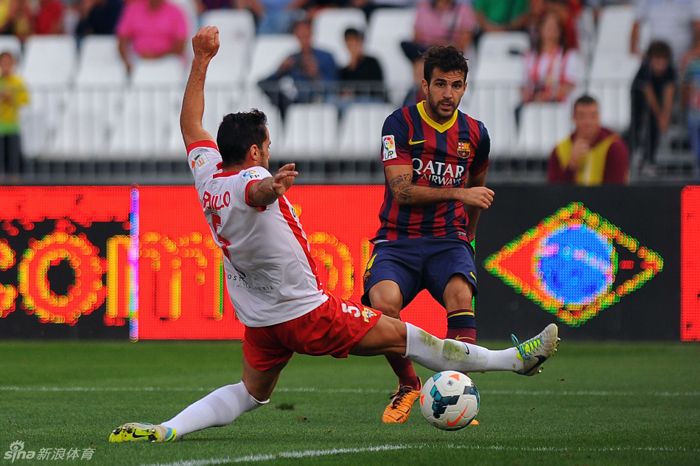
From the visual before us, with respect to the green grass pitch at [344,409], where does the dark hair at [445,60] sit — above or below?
above

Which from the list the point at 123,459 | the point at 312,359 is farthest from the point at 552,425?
the point at 312,359

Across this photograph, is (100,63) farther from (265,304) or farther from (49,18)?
(265,304)

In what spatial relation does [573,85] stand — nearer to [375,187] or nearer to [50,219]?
[375,187]

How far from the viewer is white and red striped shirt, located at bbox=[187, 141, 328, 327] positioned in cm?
506

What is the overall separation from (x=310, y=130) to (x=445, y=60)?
7304mm

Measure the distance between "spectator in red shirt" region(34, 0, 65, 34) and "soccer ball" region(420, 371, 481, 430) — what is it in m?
12.7

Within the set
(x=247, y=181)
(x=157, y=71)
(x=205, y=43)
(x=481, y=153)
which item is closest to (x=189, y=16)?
(x=157, y=71)

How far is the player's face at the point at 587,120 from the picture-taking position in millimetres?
11633

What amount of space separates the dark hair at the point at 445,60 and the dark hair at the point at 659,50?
23.8ft

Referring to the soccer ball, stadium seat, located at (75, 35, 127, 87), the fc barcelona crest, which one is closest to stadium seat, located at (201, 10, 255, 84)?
stadium seat, located at (75, 35, 127, 87)

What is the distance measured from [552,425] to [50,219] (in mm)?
7333

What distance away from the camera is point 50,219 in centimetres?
1192

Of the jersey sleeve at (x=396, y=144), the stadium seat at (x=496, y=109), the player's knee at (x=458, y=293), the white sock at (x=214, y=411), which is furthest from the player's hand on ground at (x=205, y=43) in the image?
the stadium seat at (x=496, y=109)

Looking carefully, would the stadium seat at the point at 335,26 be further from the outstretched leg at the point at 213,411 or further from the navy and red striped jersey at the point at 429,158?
the outstretched leg at the point at 213,411
